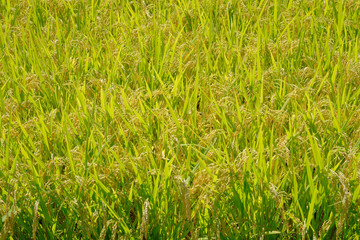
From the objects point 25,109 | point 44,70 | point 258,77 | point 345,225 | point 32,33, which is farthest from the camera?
point 32,33

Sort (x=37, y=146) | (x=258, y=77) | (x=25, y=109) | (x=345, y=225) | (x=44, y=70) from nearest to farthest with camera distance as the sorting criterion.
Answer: (x=345, y=225)
(x=37, y=146)
(x=25, y=109)
(x=258, y=77)
(x=44, y=70)

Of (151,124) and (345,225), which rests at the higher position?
(151,124)

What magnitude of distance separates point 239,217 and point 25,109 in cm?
109

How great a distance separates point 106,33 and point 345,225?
6.12 feet

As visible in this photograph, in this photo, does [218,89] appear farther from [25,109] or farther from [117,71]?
[25,109]

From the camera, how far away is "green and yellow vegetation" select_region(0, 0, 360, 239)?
5.46ft

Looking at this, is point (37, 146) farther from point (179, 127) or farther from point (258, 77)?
point (258, 77)

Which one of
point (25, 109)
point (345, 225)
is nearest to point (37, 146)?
point (25, 109)

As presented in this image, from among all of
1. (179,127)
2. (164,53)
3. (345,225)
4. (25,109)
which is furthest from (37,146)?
(345,225)

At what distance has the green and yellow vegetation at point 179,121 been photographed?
166 cm

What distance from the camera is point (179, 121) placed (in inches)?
80.0

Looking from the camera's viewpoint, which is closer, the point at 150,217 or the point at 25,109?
the point at 150,217

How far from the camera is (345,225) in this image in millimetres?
1647

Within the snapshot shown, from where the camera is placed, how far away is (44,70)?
8.60 feet
